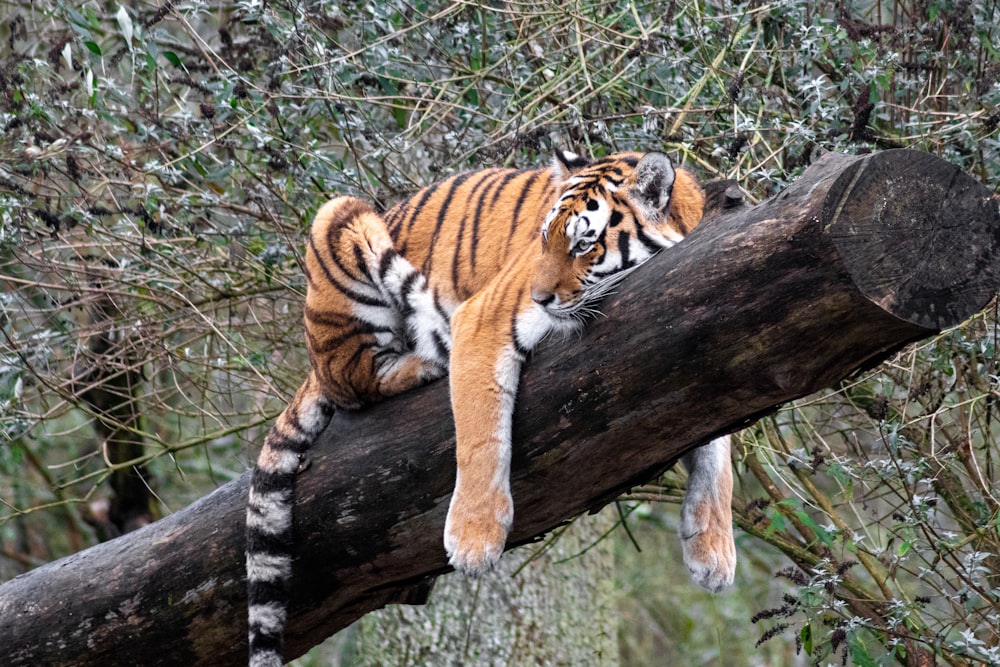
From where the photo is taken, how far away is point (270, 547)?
11.5ft

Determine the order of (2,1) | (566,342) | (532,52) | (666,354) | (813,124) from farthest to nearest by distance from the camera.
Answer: (2,1) < (532,52) < (813,124) < (566,342) < (666,354)

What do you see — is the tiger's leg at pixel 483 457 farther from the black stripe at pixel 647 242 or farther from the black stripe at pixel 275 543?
the black stripe at pixel 275 543

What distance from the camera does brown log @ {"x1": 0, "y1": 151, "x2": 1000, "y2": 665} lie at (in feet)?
7.79

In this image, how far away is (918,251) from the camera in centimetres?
235

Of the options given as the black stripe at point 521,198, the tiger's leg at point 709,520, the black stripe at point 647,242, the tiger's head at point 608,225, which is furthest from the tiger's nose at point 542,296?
the tiger's leg at point 709,520

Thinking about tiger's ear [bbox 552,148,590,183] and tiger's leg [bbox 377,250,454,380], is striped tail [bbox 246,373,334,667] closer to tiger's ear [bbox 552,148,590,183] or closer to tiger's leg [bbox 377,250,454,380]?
tiger's leg [bbox 377,250,454,380]

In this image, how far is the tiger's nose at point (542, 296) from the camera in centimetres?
312

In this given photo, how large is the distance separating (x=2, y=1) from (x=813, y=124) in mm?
4609

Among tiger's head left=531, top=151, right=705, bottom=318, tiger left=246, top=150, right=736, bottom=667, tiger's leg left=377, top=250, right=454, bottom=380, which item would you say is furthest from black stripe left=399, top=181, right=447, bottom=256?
tiger's head left=531, top=151, right=705, bottom=318

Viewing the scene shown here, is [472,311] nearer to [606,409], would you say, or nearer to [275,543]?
[606,409]

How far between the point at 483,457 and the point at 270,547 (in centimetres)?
94

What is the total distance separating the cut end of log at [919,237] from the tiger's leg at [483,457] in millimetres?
1111

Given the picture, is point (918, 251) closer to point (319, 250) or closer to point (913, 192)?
point (913, 192)

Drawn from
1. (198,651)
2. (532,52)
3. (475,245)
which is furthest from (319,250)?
(532,52)
